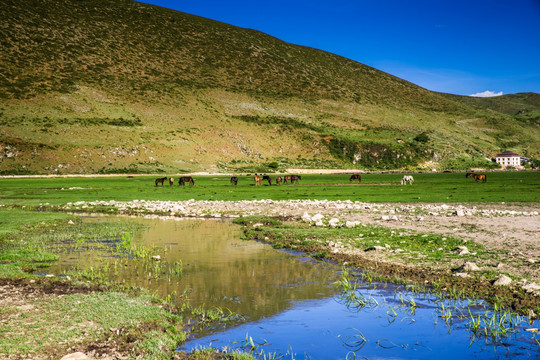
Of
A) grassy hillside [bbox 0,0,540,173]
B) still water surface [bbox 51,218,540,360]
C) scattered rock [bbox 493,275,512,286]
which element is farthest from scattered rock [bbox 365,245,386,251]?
grassy hillside [bbox 0,0,540,173]

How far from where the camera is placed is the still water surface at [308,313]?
338 inches

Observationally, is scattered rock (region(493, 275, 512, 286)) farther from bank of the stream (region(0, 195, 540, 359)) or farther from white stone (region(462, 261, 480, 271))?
white stone (region(462, 261, 480, 271))

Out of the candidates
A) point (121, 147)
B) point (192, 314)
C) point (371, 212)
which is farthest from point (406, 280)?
point (121, 147)

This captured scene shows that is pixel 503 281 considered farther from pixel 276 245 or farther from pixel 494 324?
pixel 276 245

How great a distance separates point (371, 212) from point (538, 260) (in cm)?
1416

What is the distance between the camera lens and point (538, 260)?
1368 centimetres

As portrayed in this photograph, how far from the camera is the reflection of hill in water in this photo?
11.7 m

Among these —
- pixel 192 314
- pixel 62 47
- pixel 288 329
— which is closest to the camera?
pixel 288 329

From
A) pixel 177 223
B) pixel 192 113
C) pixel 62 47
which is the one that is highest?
pixel 62 47

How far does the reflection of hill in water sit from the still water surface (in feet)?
0.09

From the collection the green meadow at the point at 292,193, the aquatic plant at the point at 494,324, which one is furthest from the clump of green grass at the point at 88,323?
the green meadow at the point at 292,193

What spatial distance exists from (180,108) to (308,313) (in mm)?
130488

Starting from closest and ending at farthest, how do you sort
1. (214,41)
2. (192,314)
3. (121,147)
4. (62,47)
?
(192,314) < (121,147) < (62,47) < (214,41)

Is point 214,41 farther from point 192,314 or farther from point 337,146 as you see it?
point 192,314
